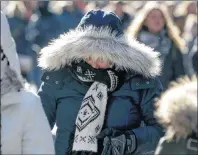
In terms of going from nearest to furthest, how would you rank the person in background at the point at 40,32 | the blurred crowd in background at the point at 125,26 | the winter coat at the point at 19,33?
the blurred crowd in background at the point at 125,26 < the person in background at the point at 40,32 < the winter coat at the point at 19,33

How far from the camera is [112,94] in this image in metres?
6.32

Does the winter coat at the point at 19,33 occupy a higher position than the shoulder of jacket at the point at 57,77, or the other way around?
the winter coat at the point at 19,33

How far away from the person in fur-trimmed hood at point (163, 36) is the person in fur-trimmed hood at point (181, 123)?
17.3 feet

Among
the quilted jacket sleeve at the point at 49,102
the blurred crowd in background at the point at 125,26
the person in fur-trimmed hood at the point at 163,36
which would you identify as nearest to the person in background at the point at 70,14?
the blurred crowd in background at the point at 125,26

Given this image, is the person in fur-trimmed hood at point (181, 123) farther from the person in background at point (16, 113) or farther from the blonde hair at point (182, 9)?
the blonde hair at point (182, 9)

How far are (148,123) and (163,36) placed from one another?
166 inches

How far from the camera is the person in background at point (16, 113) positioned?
4.66 m

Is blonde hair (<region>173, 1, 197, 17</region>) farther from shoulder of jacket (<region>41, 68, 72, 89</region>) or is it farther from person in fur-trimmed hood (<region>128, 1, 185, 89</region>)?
shoulder of jacket (<region>41, 68, 72, 89</region>)

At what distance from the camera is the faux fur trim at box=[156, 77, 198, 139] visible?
4.54 meters

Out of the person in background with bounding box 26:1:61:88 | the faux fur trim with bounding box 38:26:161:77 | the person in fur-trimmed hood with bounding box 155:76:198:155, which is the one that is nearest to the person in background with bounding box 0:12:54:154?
the person in fur-trimmed hood with bounding box 155:76:198:155

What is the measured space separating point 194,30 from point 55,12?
192 centimetres

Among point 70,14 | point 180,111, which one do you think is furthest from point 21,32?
point 180,111

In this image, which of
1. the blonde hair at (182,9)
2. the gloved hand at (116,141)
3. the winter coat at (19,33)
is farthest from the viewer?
the blonde hair at (182,9)

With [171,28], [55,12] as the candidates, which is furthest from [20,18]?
[171,28]
